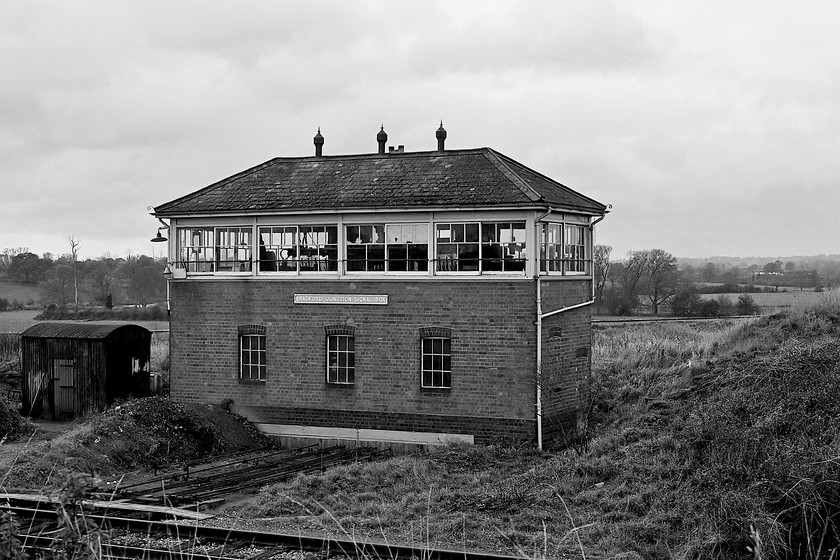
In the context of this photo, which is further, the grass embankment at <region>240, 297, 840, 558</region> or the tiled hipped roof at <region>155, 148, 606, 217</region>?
the tiled hipped roof at <region>155, 148, 606, 217</region>

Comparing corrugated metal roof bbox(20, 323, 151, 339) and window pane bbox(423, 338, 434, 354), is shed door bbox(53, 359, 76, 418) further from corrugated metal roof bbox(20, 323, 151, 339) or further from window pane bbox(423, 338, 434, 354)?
window pane bbox(423, 338, 434, 354)

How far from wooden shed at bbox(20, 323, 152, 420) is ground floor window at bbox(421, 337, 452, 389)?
8911 millimetres

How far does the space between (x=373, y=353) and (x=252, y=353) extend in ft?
10.8

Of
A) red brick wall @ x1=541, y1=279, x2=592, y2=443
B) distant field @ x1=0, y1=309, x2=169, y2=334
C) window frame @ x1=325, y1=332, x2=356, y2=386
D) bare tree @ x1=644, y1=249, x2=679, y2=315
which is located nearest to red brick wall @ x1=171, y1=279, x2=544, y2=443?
window frame @ x1=325, y1=332, x2=356, y2=386

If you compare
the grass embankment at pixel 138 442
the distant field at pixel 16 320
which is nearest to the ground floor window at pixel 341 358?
the grass embankment at pixel 138 442

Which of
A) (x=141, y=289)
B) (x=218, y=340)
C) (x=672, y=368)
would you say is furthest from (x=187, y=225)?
(x=141, y=289)

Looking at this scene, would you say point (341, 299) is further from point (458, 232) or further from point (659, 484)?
point (659, 484)

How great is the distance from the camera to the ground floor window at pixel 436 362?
20922mm

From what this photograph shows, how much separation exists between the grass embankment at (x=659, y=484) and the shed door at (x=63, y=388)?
10.7 meters

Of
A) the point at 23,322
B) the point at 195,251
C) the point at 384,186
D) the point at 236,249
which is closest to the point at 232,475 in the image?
the point at 236,249

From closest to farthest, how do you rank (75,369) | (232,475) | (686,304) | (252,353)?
(232,475)
(252,353)
(75,369)
(686,304)

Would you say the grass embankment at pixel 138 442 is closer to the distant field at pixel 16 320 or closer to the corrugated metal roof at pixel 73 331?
the corrugated metal roof at pixel 73 331

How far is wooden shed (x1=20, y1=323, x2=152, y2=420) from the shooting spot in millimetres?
24484

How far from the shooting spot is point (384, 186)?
2200cm
